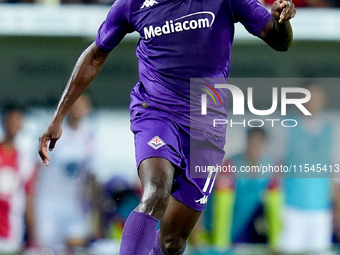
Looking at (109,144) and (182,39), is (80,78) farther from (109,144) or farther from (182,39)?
(109,144)

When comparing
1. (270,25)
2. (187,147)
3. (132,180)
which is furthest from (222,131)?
(132,180)

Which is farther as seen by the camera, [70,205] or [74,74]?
[70,205]

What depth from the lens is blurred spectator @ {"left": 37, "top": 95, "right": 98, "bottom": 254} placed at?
805 cm

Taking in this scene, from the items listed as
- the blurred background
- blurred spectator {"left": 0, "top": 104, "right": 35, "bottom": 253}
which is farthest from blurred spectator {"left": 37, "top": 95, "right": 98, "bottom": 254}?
blurred spectator {"left": 0, "top": 104, "right": 35, "bottom": 253}

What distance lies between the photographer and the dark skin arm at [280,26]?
450 centimetres

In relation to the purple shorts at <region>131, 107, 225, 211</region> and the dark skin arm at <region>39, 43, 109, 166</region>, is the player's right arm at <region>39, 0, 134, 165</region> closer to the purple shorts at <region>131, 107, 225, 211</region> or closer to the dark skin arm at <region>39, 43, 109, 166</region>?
the dark skin arm at <region>39, 43, 109, 166</region>

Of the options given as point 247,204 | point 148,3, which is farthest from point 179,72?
point 247,204

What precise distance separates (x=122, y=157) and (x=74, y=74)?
4.63 metres

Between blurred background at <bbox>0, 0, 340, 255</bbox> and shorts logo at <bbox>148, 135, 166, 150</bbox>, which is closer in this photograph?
shorts logo at <bbox>148, 135, 166, 150</bbox>

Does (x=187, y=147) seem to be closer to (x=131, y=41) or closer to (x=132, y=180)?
(x=132, y=180)

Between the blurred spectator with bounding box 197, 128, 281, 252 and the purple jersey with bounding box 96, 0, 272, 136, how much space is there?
3486mm

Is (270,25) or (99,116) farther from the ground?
(270,25)

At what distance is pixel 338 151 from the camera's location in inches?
383

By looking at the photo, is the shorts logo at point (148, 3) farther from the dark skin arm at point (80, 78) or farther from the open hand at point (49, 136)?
the open hand at point (49, 136)
